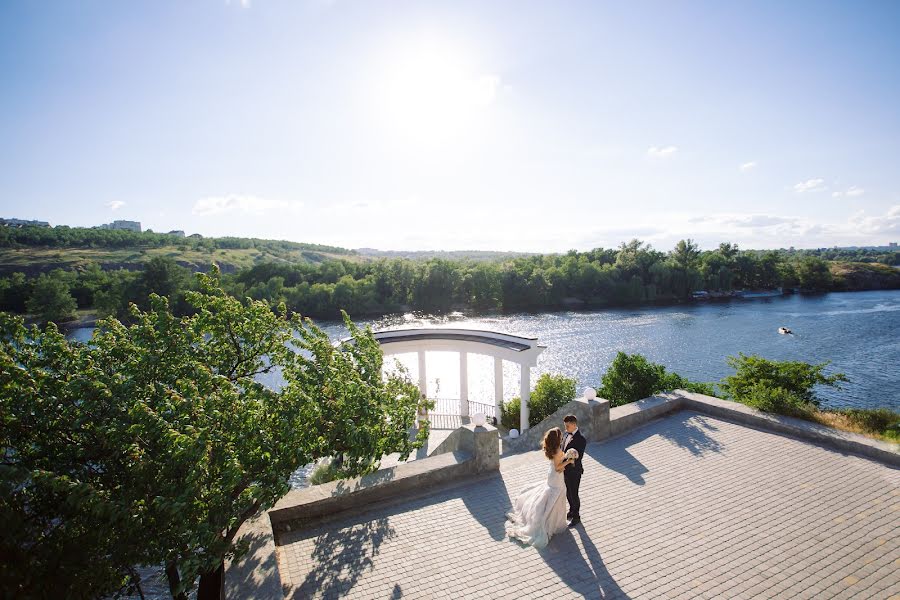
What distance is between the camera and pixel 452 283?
Answer: 76.2 meters

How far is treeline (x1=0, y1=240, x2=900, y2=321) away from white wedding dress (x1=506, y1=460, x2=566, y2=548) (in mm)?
62651

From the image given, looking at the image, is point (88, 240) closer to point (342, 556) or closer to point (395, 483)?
point (395, 483)

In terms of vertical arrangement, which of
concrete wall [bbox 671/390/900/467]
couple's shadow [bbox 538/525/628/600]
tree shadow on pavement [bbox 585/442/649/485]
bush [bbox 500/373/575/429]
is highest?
concrete wall [bbox 671/390/900/467]

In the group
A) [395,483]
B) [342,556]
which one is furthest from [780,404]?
[342,556]

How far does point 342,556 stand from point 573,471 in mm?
3698

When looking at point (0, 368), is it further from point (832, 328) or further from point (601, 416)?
point (832, 328)

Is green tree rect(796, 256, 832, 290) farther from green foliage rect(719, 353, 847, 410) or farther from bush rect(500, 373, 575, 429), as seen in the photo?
green foliage rect(719, 353, 847, 410)

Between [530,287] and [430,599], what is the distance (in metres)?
70.8

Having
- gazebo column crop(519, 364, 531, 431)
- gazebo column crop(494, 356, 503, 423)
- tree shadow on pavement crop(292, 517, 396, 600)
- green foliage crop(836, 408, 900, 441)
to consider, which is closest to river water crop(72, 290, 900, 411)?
gazebo column crop(494, 356, 503, 423)

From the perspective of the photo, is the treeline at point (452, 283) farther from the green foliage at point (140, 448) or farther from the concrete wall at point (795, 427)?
the green foliage at point (140, 448)

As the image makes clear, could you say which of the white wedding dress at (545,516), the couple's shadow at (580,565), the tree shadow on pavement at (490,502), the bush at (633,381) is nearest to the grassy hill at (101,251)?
the bush at (633,381)

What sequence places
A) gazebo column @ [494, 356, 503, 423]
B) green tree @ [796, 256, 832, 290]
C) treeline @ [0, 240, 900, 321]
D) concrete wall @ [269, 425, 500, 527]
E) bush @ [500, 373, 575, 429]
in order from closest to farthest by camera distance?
concrete wall @ [269, 425, 500, 527] < bush @ [500, 373, 575, 429] < gazebo column @ [494, 356, 503, 423] < treeline @ [0, 240, 900, 321] < green tree @ [796, 256, 832, 290]

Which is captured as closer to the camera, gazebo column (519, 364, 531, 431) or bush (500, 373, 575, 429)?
gazebo column (519, 364, 531, 431)

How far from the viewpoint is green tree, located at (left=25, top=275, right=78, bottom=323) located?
5756 cm
